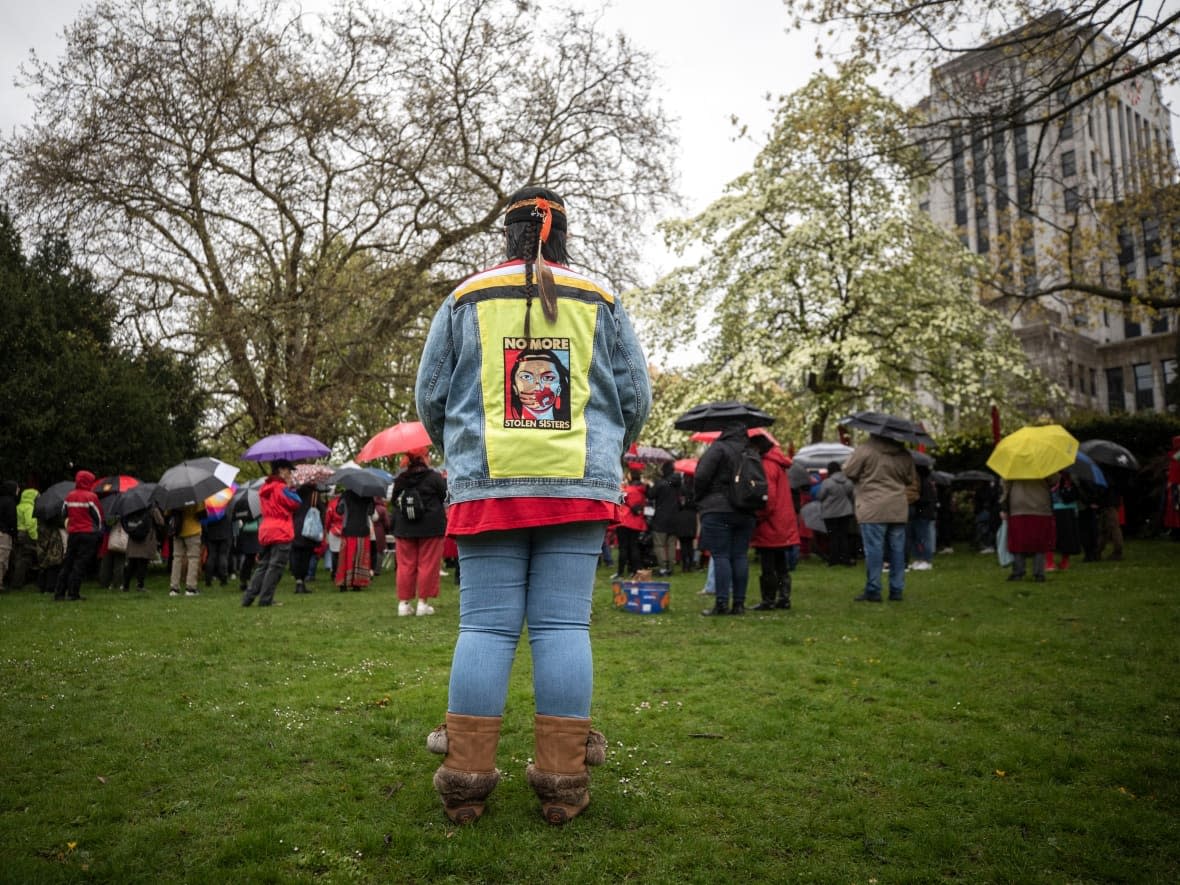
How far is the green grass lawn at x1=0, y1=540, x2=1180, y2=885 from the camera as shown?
321cm

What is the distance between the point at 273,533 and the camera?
12.3 metres

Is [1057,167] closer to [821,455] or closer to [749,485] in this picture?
[749,485]

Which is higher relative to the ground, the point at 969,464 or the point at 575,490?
the point at 969,464

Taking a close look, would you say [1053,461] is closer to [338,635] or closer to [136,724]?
[338,635]

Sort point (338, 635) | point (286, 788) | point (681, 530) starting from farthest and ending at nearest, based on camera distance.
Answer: point (681, 530) → point (338, 635) → point (286, 788)

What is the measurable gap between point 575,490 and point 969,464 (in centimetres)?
2303

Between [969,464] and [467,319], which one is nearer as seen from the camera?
[467,319]

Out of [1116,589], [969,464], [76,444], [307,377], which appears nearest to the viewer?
[1116,589]

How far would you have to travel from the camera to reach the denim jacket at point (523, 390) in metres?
3.55

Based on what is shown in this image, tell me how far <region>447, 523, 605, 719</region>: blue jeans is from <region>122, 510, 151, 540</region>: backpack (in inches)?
508

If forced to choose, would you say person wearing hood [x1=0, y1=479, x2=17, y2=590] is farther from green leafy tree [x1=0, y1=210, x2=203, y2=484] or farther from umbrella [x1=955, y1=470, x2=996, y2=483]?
umbrella [x1=955, y1=470, x2=996, y2=483]

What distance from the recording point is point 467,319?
3734mm

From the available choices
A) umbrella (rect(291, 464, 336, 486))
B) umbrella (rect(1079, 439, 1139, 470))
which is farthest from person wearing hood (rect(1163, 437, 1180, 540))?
umbrella (rect(291, 464, 336, 486))

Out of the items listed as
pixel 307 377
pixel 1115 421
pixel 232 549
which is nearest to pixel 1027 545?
pixel 1115 421
